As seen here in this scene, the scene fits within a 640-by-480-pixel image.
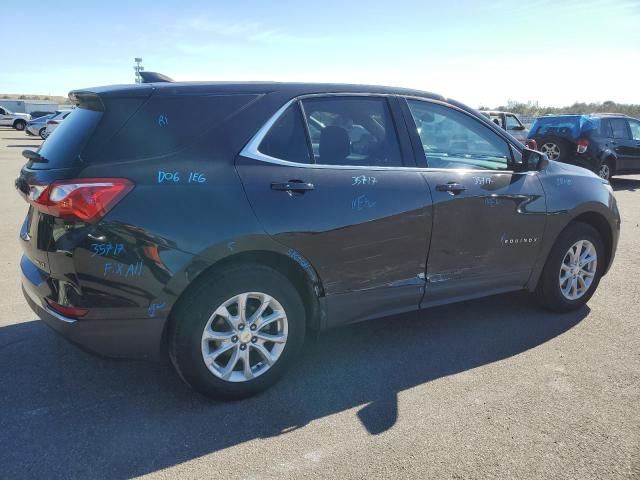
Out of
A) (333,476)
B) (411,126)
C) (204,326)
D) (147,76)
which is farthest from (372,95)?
(333,476)

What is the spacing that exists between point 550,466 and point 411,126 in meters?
2.29

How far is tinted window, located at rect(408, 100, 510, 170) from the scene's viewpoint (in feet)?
12.8

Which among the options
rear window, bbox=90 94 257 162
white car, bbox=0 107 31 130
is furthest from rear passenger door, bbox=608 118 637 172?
white car, bbox=0 107 31 130

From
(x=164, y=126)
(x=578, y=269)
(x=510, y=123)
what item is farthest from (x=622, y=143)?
(x=164, y=126)

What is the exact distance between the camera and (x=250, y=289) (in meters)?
3.04

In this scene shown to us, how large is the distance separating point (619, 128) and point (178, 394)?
14.1 metres

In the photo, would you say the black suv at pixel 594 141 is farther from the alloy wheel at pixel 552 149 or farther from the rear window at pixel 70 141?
the rear window at pixel 70 141

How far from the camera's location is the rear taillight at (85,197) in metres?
Result: 2.66

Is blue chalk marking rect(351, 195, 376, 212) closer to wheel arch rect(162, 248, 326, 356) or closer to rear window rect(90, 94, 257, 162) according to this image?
wheel arch rect(162, 248, 326, 356)

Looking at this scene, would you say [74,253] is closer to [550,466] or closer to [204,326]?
[204,326]

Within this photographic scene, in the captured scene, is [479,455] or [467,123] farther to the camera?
[467,123]

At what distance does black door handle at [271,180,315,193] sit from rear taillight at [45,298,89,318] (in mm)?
1212

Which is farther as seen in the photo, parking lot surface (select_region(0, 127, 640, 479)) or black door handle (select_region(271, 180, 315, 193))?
black door handle (select_region(271, 180, 315, 193))

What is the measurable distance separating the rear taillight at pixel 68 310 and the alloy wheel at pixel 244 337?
24.9 inches
